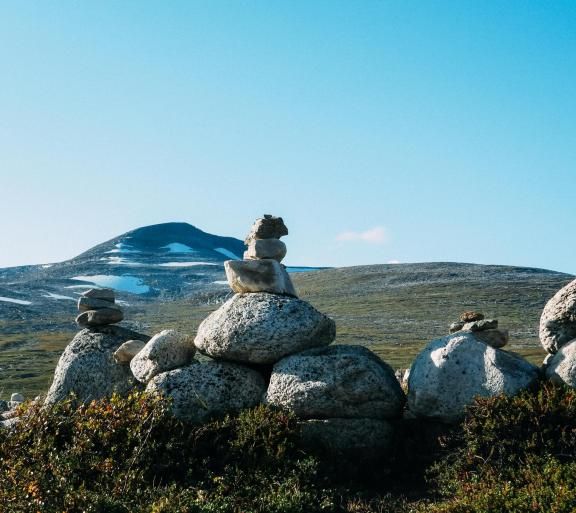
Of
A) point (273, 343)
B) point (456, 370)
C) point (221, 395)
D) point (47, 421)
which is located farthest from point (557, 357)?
point (47, 421)

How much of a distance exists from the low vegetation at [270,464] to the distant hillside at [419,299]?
45093mm

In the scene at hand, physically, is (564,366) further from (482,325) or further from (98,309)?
(98,309)

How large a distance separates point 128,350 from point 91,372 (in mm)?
1289

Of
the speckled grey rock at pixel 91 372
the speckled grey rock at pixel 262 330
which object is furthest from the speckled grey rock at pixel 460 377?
the speckled grey rock at pixel 91 372

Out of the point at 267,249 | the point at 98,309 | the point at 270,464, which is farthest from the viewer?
the point at 98,309

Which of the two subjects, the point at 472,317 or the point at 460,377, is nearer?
the point at 460,377

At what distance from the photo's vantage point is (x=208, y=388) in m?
15.9

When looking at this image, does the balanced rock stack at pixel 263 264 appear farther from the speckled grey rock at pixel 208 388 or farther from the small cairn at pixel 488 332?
the small cairn at pixel 488 332

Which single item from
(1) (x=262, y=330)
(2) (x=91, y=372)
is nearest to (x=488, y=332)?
(1) (x=262, y=330)

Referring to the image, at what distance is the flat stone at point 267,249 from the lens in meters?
18.4

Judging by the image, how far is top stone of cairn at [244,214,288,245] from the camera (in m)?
18.6

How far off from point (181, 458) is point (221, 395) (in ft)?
8.01

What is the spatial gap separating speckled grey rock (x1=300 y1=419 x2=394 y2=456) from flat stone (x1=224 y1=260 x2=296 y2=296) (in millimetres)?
3791

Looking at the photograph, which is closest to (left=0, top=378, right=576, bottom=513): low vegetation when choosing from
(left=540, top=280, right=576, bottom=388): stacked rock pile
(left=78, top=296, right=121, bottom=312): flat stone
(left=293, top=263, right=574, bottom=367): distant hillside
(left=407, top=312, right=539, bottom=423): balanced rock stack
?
(left=407, top=312, right=539, bottom=423): balanced rock stack
